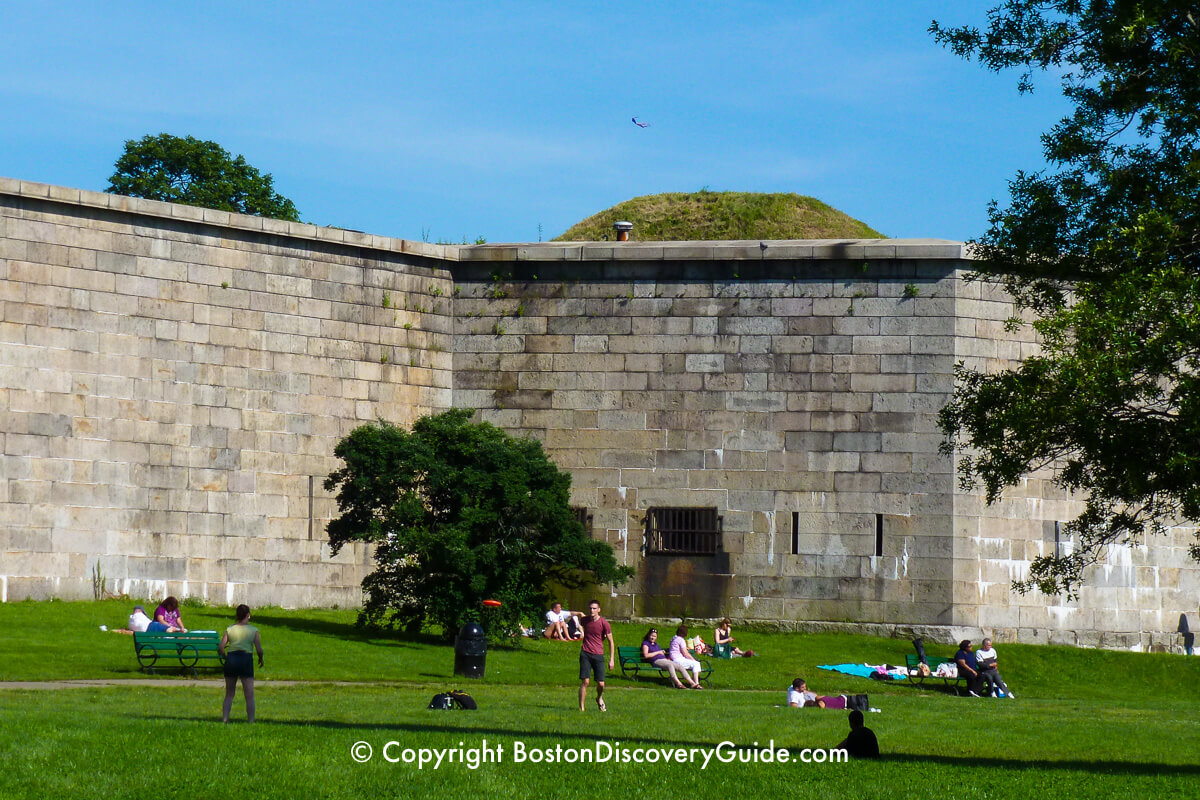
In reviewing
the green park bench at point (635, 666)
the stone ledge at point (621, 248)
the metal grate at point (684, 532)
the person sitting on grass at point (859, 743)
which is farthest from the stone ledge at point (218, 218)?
the person sitting on grass at point (859, 743)

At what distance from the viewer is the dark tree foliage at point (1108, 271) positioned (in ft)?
45.6

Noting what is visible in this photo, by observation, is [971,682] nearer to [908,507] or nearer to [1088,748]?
[908,507]

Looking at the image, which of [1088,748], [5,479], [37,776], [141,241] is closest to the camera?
[37,776]

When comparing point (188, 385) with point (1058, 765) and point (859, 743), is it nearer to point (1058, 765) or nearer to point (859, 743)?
point (859, 743)

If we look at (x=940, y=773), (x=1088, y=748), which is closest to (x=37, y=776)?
(x=940, y=773)

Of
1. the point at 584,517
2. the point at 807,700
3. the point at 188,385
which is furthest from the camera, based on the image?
the point at 584,517

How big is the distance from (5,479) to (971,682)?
15.2 m

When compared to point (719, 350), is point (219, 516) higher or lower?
lower

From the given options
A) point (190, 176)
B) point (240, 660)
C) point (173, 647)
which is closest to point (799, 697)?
point (240, 660)

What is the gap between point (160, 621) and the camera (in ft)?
74.9

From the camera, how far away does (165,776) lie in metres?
11.8

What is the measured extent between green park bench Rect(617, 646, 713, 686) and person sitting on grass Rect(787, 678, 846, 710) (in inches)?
129

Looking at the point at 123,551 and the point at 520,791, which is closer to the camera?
the point at 520,791

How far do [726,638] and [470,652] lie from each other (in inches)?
246
